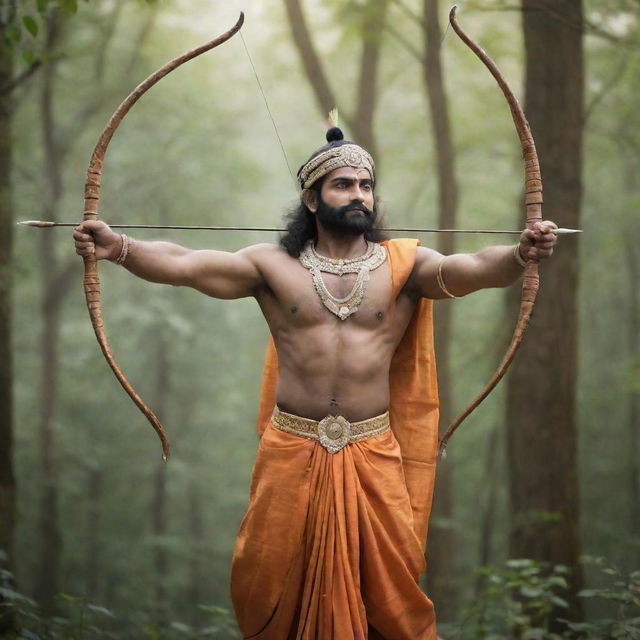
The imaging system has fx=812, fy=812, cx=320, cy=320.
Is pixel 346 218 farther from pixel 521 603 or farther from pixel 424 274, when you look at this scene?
pixel 521 603

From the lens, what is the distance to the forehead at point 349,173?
3.79m

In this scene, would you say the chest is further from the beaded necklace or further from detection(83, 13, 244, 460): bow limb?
detection(83, 13, 244, 460): bow limb

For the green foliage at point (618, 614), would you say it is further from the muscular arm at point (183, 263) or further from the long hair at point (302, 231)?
the muscular arm at point (183, 263)

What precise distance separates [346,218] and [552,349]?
2627 millimetres

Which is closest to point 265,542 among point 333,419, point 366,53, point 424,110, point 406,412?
point 333,419

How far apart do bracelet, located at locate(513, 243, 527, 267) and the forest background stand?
2.20 m

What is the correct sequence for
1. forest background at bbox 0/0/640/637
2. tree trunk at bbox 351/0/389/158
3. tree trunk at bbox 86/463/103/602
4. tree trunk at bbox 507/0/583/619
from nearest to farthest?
→ tree trunk at bbox 507/0/583/619 → forest background at bbox 0/0/640/637 → tree trunk at bbox 351/0/389/158 → tree trunk at bbox 86/463/103/602

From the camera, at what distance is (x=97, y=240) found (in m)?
3.60

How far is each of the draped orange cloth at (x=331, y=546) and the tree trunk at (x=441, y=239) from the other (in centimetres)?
347

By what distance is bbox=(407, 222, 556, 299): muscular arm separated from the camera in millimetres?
3477

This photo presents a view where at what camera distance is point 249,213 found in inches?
699

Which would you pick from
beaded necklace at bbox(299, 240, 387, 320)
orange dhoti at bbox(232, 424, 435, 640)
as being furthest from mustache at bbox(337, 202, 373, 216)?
orange dhoti at bbox(232, 424, 435, 640)

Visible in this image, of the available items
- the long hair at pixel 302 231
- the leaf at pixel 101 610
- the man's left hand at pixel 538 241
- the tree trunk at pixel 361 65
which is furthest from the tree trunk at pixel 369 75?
the leaf at pixel 101 610

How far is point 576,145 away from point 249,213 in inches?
496
